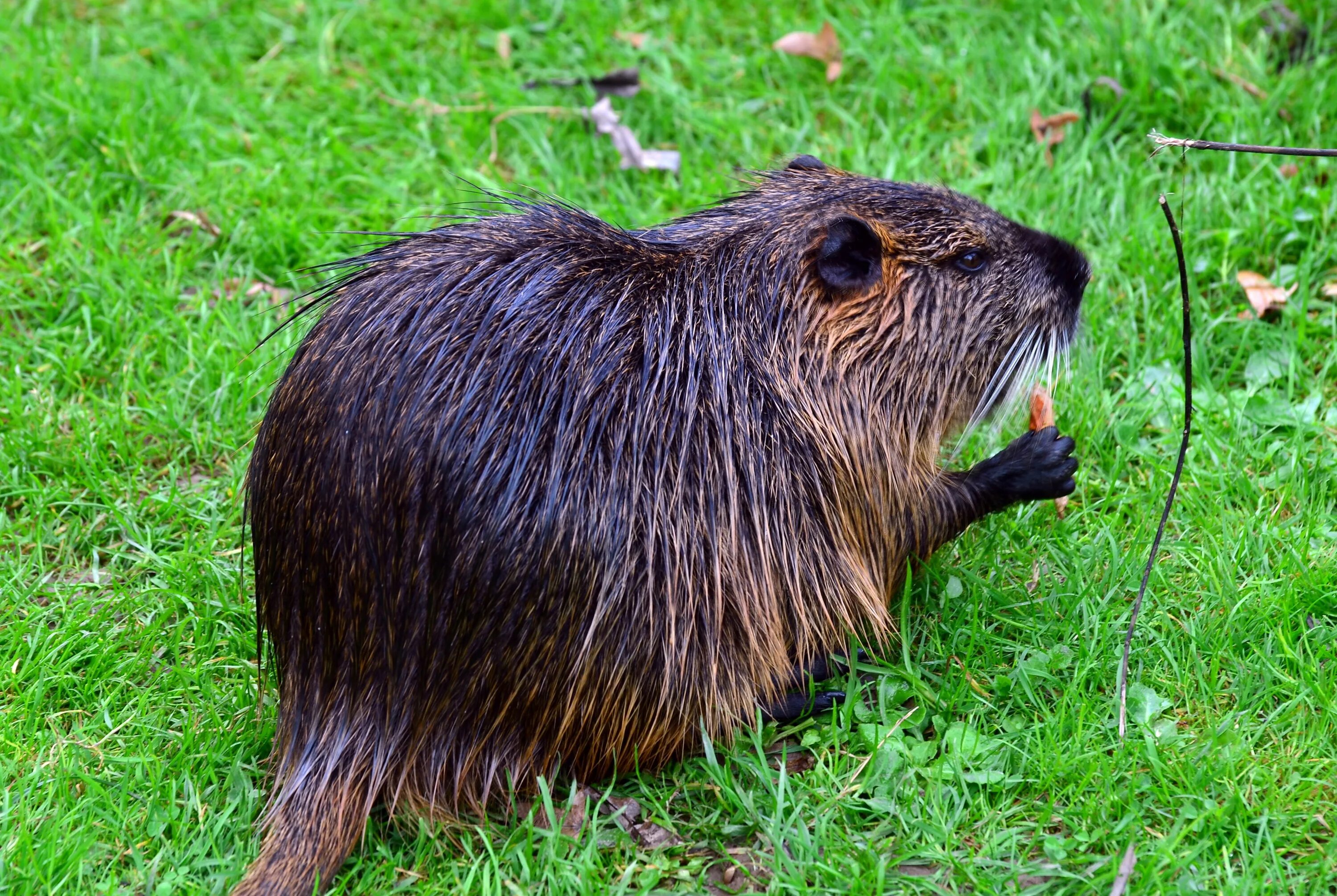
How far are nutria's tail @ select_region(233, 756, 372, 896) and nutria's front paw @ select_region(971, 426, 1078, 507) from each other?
1504mm

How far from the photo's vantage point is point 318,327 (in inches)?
107

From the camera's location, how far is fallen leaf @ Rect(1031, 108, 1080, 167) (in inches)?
Result: 175

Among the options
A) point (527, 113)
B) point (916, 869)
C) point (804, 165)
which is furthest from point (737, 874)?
point (527, 113)

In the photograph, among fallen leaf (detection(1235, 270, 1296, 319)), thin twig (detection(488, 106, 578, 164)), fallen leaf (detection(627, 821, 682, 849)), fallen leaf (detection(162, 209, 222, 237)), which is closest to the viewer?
fallen leaf (detection(627, 821, 682, 849))

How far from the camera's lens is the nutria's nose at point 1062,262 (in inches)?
121

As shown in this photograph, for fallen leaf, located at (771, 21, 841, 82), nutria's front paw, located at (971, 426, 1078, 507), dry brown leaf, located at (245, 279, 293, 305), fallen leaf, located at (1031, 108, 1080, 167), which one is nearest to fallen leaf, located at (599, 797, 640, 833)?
nutria's front paw, located at (971, 426, 1078, 507)

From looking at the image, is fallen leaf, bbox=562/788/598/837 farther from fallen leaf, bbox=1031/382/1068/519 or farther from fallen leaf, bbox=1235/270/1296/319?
fallen leaf, bbox=1235/270/1296/319

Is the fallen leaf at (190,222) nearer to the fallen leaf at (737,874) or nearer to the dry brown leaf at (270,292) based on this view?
the dry brown leaf at (270,292)

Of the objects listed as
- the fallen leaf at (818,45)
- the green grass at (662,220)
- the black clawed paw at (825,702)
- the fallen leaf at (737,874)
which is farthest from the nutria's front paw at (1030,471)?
the fallen leaf at (818,45)

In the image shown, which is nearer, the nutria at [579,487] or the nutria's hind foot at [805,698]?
the nutria at [579,487]

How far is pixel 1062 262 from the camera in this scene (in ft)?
10.1

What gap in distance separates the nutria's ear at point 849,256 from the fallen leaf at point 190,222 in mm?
2332

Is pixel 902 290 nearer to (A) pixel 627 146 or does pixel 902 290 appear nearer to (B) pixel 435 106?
(A) pixel 627 146

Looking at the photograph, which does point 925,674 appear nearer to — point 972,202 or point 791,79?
point 972,202
